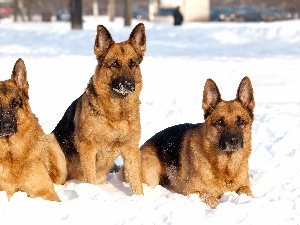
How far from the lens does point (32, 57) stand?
20031 millimetres

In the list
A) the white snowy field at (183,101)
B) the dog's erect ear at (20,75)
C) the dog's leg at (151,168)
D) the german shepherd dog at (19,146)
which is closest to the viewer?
the white snowy field at (183,101)

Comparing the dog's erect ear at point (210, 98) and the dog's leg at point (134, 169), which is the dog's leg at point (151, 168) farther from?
the dog's erect ear at point (210, 98)

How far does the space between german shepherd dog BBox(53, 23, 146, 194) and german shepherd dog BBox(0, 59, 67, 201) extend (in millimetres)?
710

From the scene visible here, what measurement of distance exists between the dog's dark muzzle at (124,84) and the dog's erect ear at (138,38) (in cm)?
52

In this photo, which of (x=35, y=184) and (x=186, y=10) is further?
(x=186, y=10)

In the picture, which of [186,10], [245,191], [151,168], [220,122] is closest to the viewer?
[245,191]

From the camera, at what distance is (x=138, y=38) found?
7.78 m

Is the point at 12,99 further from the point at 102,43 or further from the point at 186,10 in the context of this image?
the point at 186,10

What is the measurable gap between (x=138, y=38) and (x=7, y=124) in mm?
1993

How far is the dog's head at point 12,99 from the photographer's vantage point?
661 centimetres

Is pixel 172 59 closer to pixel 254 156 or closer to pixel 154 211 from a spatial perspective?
pixel 254 156

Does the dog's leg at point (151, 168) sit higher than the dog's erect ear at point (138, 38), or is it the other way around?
the dog's erect ear at point (138, 38)

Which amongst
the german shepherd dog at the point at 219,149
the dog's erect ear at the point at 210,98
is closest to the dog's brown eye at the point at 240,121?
the german shepherd dog at the point at 219,149

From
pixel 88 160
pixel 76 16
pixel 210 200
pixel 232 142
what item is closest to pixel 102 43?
pixel 88 160
